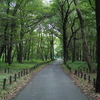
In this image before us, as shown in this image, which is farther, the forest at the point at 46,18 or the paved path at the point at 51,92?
the forest at the point at 46,18

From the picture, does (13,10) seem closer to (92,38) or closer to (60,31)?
(92,38)

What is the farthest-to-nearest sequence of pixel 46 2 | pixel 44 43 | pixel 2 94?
pixel 44 43 < pixel 46 2 < pixel 2 94

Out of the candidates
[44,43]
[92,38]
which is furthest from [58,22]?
[44,43]

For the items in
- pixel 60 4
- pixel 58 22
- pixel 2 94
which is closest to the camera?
pixel 2 94

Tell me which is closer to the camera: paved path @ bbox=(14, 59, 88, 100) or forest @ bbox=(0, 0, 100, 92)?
paved path @ bbox=(14, 59, 88, 100)

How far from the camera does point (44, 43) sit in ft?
173

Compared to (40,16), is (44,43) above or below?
below

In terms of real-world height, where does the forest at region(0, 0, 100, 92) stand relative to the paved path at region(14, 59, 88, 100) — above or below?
above

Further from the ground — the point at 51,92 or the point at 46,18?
the point at 46,18

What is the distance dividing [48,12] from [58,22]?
8862 mm

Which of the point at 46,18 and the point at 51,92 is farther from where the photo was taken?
the point at 46,18

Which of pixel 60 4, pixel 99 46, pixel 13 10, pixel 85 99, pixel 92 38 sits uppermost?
pixel 60 4

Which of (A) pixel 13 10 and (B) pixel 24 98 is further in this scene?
(A) pixel 13 10

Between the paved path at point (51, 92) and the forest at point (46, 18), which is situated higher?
the forest at point (46, 18)
